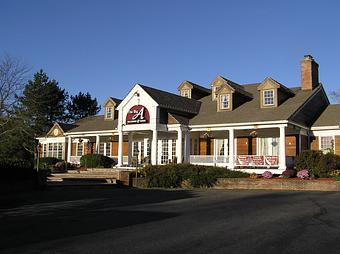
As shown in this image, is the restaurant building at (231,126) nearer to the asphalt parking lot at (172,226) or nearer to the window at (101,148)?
the window at (101,148)

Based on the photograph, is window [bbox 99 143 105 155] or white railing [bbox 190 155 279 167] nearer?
white railing [bbox 190 155 279 167]

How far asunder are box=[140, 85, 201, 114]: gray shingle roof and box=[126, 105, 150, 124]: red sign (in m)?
1.29

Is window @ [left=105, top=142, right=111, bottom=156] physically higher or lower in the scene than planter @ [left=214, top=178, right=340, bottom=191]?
higher

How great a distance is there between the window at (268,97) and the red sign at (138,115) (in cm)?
873

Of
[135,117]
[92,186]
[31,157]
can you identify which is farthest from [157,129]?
[31,157]

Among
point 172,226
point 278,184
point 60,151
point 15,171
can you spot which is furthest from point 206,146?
point 172,226

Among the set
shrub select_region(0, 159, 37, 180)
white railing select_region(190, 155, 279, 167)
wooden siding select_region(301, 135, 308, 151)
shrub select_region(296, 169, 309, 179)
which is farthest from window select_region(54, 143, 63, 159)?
shrub select_region(296, 169, 309, 179)

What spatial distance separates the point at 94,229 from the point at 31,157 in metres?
36.5

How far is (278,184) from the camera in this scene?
74.6ft

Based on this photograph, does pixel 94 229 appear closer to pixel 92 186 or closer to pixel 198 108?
pixel 92 186

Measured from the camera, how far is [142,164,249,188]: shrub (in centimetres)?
2434

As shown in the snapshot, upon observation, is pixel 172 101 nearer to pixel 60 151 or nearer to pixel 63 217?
pixel 60 151

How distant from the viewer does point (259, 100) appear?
33031 millimetres

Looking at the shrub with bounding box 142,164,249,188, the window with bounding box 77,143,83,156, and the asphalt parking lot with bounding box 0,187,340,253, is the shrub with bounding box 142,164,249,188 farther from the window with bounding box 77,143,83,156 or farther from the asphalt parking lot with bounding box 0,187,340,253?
the window with bounding box 77,143,83,156
